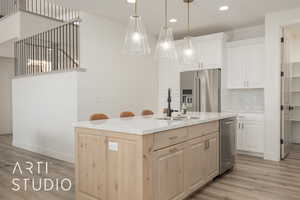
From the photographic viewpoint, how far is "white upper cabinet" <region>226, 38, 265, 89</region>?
4.82 m

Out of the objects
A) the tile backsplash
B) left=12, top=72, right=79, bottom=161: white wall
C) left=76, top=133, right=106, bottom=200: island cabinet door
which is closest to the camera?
left=76, top=133, right=106, bottom=200: island cabinet door

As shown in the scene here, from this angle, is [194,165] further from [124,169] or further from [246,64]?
[246,64]

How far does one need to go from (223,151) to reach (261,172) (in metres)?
0.80

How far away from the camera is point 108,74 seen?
15.7ft

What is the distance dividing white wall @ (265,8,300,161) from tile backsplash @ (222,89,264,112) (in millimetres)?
791

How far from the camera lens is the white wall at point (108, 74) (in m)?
4.30

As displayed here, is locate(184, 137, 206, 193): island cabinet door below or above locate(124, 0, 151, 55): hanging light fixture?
below

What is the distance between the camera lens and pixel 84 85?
4.23m

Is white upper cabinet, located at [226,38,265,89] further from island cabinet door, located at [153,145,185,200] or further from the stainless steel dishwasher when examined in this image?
island cabinet door, located at [153,145,185,200]

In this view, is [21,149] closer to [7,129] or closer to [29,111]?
[29,111]

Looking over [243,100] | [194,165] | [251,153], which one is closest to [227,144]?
[194,165]

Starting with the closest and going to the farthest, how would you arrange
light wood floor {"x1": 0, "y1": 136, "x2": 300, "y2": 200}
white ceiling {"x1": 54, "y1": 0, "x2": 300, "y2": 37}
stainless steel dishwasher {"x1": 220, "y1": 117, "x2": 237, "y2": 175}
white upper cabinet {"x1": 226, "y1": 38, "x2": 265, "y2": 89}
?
light wood floor {"x1": 0, "y1": 136, "x2": 300, "y2": 200}
stainless steel dishwasher {"x1": 220, "y1": 117, "x2": 237, "y2": 175}
white ceiling {"x1": 54, "y1": 0, "x2": 300, "y2": 37}
white upper cabinet {"x1": 226, "y1": 38, "x2": 265, "y2": 89}

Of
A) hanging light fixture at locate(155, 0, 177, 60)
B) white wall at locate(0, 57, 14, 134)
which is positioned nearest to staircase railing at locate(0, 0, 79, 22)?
white wall at locate(0, 57, 14, 134)

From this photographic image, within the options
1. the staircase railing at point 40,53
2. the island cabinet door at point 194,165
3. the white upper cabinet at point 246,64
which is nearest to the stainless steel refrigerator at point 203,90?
the white upper cabinet at point 246,64
